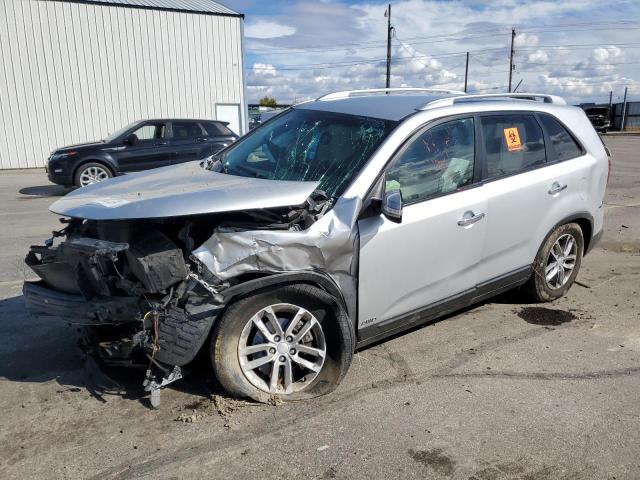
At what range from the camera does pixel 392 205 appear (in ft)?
10.6

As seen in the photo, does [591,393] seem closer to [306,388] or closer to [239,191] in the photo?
[306,388]

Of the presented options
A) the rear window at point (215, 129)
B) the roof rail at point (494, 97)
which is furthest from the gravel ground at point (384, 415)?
the rear window at point (215, 129)

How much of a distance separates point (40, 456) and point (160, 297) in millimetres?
998

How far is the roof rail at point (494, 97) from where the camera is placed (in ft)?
12.8

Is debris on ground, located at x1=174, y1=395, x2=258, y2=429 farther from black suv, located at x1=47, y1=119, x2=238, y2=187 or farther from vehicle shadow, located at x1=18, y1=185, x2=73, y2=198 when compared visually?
vehicle shadow, located at x1=18, y1=185, x2=73, y2=198

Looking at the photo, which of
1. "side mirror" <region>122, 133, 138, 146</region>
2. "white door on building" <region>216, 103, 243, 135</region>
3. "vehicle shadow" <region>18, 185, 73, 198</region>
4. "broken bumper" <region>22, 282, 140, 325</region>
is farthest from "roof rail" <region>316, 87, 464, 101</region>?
"white door on building" <region>216, 103, 243, 135</region>

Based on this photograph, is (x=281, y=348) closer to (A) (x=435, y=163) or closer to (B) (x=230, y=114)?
(A) (x=435, y=163)

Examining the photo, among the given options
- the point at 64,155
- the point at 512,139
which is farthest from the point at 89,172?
the point at 512,139

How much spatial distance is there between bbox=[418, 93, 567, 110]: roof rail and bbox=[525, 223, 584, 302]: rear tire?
1.18 meters

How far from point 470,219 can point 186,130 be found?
10.6 metres

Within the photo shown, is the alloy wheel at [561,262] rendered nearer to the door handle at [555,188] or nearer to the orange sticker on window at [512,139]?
the door handle at [555,188]

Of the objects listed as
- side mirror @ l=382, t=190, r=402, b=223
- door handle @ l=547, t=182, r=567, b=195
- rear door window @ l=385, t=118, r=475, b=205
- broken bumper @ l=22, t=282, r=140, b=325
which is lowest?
broken bumper @ l=22, t=282, r=140, b=325

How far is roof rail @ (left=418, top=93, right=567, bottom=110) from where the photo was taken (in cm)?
390

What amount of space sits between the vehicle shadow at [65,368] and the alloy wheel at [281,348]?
37 centimetres
